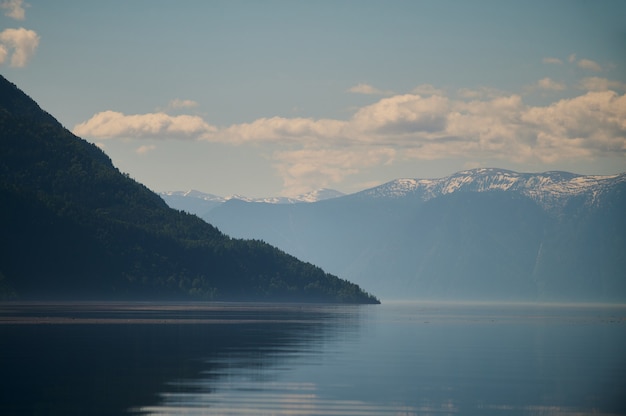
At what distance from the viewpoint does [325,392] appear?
7369 cm

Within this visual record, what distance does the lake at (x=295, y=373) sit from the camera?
219 feet

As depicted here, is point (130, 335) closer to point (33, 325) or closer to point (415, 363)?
point (33, 325)

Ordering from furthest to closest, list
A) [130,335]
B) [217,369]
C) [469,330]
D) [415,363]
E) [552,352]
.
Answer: [469,330], [130,335], [552,352], [415,363], [217,369]

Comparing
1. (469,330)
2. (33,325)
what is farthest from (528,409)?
(469,330)

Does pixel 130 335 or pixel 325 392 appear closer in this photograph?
pixel 325 392

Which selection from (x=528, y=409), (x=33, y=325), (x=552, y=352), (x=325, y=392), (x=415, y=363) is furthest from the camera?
(x=33, y=325)

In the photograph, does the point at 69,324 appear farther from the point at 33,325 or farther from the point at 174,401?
the point at 174,401

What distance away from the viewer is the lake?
6675cm

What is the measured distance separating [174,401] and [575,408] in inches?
922

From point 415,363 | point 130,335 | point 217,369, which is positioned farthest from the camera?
point 130,335

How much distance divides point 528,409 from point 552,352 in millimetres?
45349

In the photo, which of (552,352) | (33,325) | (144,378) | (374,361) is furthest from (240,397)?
(33,325)

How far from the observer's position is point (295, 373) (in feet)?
279

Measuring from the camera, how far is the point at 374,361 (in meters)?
A: 97.7
